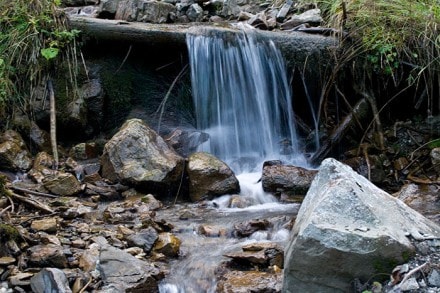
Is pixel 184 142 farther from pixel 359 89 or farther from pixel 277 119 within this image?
pixel 359 89

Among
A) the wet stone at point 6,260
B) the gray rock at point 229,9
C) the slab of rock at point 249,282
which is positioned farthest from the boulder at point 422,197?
the gray rock at point 229,9

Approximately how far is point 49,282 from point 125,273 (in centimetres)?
48

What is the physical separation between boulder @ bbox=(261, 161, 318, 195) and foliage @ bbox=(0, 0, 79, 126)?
8.67ft

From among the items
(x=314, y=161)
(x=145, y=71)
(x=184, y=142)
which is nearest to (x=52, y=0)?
(x=145, y=71)

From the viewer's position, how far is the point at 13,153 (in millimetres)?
5566

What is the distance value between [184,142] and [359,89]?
221cm

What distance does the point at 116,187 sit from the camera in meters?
5.37

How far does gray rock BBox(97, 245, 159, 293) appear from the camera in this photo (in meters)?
3.23

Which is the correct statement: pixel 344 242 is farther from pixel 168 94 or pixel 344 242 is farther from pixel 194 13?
pixel 194 13

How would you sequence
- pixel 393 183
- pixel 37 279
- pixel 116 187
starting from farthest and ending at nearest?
pixel 393 183 < pixel 116 187 < pixel 37 279

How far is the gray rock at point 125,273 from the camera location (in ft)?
10.6

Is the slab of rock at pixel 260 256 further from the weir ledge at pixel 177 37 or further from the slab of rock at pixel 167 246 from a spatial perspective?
the weir ledge at pixel 177 37

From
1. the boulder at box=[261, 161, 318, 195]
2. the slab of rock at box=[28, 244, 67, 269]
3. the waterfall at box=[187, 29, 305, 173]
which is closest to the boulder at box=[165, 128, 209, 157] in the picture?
the waterfall at box=[187, 29, 305, 173]

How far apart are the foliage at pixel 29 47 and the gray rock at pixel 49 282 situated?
3394 millimetres
